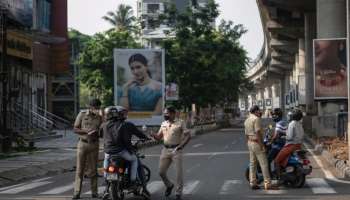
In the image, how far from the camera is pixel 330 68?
35.8 m

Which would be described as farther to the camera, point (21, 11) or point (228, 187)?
point (21, 11)

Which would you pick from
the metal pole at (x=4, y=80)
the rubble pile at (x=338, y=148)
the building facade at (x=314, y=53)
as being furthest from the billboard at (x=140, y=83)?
the rubble pile at (x=338, y=148)

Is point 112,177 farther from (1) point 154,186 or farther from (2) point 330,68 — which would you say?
(2) point 330,68

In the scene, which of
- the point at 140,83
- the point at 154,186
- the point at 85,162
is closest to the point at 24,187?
the point at 154,186

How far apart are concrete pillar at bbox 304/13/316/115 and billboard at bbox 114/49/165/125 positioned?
1217 centimetres

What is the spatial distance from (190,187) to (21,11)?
89.9ft

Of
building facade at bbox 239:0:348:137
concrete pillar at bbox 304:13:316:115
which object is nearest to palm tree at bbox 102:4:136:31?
building facade at bbox 239:0:348:137

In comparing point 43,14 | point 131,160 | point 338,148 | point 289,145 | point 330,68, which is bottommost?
point 338,148

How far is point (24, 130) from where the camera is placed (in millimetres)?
39594

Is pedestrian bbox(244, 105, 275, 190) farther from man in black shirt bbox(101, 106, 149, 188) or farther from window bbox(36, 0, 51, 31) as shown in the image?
window bbox(36, 0, 51, 31)

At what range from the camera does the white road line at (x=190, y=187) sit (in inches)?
606

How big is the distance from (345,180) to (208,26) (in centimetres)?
4961

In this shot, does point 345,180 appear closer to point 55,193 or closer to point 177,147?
point 177,147

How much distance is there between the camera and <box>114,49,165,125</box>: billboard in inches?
1672
